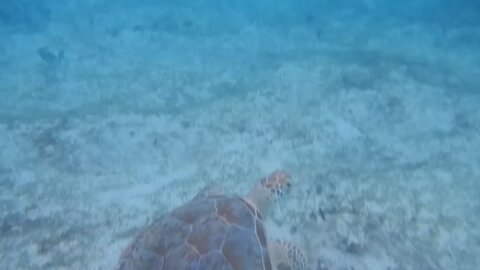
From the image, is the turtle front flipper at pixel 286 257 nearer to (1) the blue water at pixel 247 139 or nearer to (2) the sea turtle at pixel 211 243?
(2) the sea turtle at pixel 211 243

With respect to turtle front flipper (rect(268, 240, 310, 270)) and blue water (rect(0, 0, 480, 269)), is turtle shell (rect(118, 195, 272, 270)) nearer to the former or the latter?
turtle front flipper (rect(268, 240, 310, 270))

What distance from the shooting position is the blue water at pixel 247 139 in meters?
4.25

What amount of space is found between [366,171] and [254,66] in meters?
4.60

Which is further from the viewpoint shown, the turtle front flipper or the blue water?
the blue water

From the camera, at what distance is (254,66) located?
916cm

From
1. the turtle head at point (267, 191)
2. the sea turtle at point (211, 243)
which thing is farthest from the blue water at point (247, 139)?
the sea turtle at point (211, 243)

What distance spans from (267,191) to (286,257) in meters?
0.63

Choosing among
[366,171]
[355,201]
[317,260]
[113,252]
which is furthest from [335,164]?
[113,252]

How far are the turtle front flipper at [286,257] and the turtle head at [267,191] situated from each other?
1.20ft

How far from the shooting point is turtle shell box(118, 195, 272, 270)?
278 cm

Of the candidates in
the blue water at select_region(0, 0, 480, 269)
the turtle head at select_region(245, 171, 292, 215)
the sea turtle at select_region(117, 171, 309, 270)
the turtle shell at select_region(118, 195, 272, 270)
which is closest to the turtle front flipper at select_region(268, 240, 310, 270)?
the sea turtle at select_region(117, 171, 309, 270)

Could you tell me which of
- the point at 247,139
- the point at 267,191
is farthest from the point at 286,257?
the point at 247,139

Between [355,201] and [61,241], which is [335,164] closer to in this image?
[355,201]

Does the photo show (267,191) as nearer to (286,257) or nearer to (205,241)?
(286,257)
